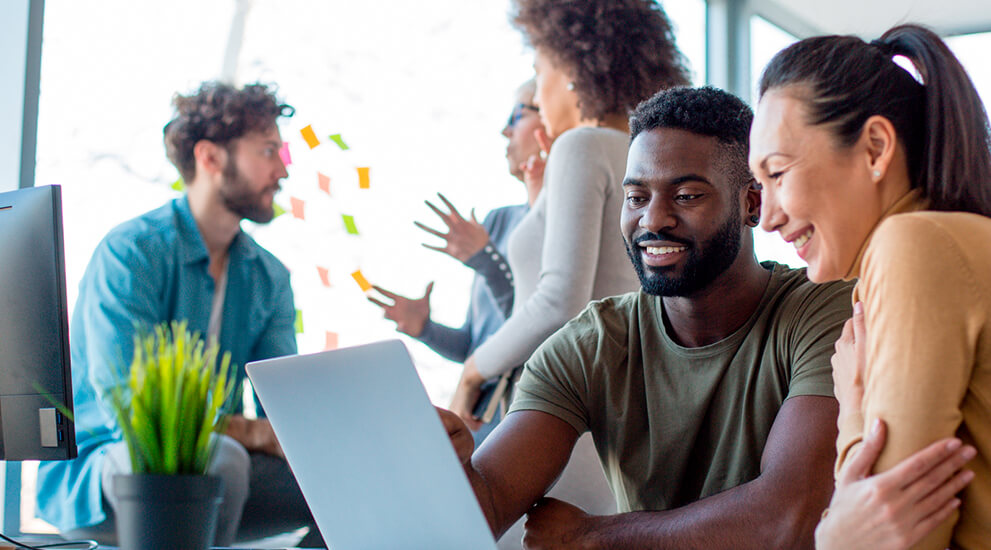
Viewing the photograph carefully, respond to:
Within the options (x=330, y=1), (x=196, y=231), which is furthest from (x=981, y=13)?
(x=196, y=231)

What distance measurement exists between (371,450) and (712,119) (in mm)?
835

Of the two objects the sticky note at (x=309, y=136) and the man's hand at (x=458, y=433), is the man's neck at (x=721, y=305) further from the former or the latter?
the sticky note at (x=309, y=136)

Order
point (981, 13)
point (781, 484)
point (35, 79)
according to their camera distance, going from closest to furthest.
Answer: point (781, 484)
point (35, 79)
point (981, 13)

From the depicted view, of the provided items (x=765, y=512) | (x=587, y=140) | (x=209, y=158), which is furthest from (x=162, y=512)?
(x=209, y=158)

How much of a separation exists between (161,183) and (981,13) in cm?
370

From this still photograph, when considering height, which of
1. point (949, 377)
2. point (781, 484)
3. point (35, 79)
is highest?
point (35, 79)

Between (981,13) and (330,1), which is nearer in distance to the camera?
(330,1)

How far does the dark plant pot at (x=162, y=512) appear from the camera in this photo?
4.00 ft

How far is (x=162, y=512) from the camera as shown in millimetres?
1228

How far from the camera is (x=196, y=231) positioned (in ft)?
9.10

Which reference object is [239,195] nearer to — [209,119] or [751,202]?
[209,119]

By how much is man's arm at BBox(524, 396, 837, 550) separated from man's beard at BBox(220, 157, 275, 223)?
1.93m

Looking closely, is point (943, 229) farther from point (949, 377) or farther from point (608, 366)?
point (608, 366)

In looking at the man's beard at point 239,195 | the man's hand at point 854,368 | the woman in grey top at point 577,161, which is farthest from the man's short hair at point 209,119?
the man's hand at point 854,368
